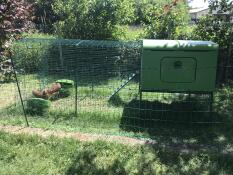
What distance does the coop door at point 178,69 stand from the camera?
24.8 ft

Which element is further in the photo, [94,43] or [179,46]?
[94,43]

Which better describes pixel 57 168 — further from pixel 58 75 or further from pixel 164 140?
pixel 58 75

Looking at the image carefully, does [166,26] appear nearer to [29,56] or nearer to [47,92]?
[29,56]

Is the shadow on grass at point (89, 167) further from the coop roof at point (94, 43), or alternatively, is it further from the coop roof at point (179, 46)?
the coop roof at point (94, 43)

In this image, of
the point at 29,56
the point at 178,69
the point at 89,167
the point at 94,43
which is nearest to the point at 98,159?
the point at 89,167

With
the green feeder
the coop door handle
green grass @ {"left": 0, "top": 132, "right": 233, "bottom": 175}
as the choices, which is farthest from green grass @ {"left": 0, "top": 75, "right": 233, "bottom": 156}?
the coop door handle

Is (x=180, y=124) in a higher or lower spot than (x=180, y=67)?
lower

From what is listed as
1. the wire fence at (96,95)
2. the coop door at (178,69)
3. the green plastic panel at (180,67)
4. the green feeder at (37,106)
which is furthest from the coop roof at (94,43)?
the green feeder at (37,106)

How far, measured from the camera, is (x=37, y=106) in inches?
311

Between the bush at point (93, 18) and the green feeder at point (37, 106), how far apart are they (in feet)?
16.0

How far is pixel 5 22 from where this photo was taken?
21.8ft

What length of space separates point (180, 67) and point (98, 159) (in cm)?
272

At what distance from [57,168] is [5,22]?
2723mm

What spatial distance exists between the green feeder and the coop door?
2.42m
